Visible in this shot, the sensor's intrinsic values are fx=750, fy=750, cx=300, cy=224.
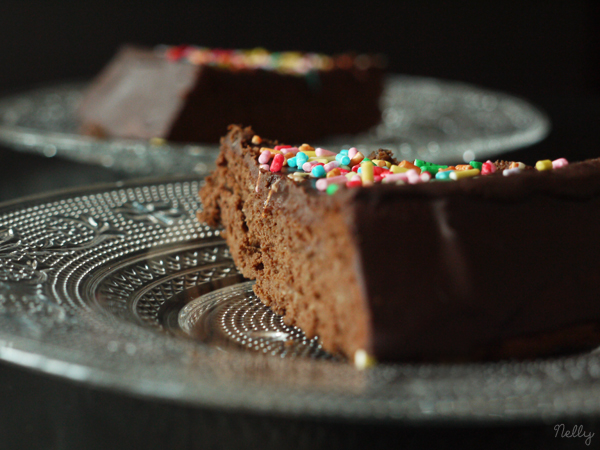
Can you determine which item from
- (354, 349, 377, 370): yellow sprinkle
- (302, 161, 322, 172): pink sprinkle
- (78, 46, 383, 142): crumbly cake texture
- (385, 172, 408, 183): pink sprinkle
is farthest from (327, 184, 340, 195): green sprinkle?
(78, 46, 383, 142): crumbly cake texture

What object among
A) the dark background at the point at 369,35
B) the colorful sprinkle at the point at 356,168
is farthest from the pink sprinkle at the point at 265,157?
the dark background at the point at 369,35

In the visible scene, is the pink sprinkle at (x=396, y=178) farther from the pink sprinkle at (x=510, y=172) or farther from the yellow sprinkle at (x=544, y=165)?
the yellow sprinkle at (x=544, y=165)

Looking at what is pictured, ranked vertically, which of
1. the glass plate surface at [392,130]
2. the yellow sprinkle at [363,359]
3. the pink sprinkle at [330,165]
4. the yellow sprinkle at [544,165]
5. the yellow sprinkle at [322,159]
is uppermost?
the pink sprinkle at [330,165]

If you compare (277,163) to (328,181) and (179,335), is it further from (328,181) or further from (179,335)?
(179,335)

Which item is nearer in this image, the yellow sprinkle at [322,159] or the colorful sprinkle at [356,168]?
the colorful sprinkle at [356,168]

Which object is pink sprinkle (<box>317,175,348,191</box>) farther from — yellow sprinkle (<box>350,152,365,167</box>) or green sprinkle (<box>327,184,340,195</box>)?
yellow sprinkle (<box>350,152,365,167</box>)

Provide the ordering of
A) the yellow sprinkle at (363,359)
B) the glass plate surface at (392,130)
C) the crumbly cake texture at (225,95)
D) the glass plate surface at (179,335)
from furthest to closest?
the crumbly cake texture at (225,95)
the glass plate surface at (392,130)
the yellow sprinkle at (363,359)
the glass plate surface at (179,335)

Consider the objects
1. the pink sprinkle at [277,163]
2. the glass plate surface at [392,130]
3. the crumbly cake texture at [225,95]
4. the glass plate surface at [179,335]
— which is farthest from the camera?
the crumbly cake texture at [225,95]

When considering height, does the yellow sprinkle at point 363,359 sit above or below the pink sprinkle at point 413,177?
below
